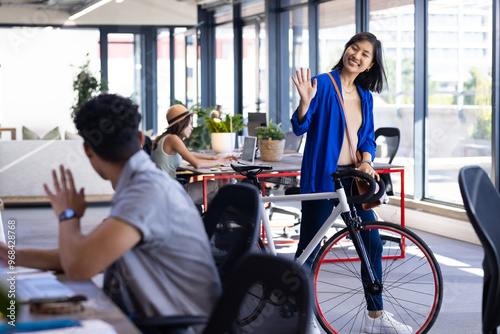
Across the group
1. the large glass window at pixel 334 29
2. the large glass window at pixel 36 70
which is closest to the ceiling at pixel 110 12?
the large glass window at pixel 36 70

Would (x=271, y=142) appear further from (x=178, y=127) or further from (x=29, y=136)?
(x=29, y=136)

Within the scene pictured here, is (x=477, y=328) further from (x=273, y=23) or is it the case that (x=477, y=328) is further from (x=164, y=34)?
(x=164, y=34)

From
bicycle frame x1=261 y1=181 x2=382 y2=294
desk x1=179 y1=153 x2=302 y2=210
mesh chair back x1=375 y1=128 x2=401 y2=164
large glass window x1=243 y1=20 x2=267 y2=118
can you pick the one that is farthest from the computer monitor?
large glass window x1=243 y1=20 x2=267 y2=118

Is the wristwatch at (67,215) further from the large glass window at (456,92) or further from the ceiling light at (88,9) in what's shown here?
the ceiling light at (88,9)

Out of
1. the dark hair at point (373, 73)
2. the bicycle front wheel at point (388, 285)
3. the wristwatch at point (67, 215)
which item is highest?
the dark hair at point (373, 73)

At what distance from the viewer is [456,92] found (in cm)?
652

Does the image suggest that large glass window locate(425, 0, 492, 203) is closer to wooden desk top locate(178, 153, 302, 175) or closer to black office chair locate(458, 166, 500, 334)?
wooden desk top locate(178, 153, 302, 175)

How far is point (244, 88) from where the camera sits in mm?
11773

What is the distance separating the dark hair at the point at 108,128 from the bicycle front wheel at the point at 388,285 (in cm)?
153

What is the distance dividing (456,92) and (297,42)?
3675mm

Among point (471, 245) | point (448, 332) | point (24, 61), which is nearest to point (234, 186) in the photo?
point (448, 332)

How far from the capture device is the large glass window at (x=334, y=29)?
26.8 ft

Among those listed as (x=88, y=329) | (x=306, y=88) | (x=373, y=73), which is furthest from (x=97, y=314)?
(x=373, y=73)

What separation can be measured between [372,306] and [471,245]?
2.82 metres
